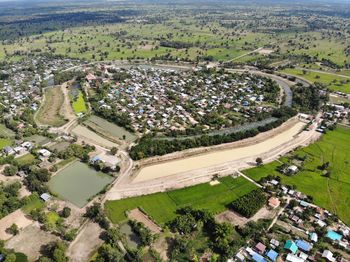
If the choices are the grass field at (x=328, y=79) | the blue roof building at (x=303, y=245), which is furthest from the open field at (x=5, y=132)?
the grass field at (x=328, y=79)

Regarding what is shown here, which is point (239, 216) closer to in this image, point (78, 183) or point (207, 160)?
point (207, 160)

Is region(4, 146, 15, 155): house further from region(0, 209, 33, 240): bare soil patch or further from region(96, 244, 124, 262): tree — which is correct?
region(96, 244, 124, 262): tree

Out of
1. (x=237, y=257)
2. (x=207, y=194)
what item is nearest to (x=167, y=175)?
(x=207, y=194)

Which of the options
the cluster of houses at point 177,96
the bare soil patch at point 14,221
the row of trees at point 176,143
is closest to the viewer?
the bare soil patch at point 14,221

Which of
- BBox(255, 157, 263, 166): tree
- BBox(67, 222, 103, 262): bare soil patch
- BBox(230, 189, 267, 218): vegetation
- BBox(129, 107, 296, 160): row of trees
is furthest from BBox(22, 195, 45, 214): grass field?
BBox(255, 157, 263, 166): tree

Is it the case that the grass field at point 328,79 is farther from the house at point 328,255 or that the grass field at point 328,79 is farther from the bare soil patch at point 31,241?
the bare soil patch at point 31,241

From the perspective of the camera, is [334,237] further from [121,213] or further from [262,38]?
[262,38]
